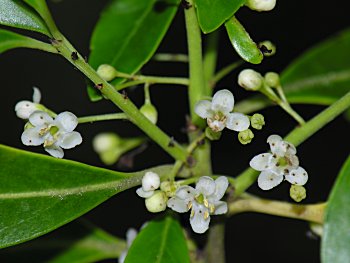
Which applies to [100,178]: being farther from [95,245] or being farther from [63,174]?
[95,245]

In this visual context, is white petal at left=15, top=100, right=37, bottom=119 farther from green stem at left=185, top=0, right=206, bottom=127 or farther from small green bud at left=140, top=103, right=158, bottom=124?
green stem at left=185, top=0, right=206, bottom=127

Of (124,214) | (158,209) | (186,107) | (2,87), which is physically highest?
(2,87)

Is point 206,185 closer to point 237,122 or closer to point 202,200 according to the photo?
point 202,200

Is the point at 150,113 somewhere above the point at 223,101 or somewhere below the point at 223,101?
above

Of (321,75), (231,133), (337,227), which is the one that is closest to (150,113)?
(337,227)

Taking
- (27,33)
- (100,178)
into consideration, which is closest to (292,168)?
(100,178)

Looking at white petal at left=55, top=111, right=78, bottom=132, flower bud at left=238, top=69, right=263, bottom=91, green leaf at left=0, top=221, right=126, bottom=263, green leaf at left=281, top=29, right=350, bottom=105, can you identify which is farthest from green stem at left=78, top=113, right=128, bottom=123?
green leaf at left=281, top=29, right=350, bottom=105

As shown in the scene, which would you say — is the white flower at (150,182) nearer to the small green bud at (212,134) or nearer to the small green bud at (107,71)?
the small green bud at (212,134)
